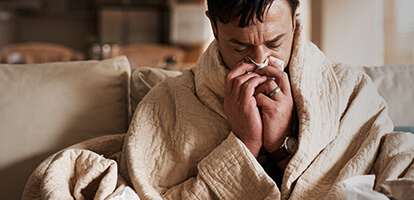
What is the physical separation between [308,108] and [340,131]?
0.40 feet

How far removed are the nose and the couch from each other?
51cm

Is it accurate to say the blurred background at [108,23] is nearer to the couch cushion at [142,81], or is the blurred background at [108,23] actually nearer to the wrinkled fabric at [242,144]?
the couch cushion at [142,81]

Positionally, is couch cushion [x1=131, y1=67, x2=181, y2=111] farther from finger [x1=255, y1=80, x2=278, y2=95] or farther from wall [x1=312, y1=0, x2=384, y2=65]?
wall [x1=312, y1=0, x2=384, y2=65]

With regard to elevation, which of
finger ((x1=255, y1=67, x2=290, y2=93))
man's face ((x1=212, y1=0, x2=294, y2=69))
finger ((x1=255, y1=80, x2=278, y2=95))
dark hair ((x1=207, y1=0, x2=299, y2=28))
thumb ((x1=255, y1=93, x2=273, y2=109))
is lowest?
thumb ((x1=255, y1=93, x2=273, y2=109))

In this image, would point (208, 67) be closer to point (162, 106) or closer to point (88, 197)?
point (162, 106)

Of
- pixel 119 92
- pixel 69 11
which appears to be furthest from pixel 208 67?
pixel 69 11

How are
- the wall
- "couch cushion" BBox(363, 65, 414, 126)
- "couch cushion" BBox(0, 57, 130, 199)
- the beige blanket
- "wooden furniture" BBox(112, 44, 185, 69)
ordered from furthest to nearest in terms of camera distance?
"wooden furniture" BBox(112, 44, 185, 69)
the wall
"couch cushion" BBox(363, 65, 414, 126)
"couch cushion" BBox(0, 57, 130, 199)
the beige blanket

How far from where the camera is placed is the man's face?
43.0 inches

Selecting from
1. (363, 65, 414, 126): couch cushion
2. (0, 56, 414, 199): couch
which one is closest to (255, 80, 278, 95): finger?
(0, 56, 414, 199): couch

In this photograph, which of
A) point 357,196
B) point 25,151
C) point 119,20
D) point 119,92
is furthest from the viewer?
point 119,20

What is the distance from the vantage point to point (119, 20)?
7219mm

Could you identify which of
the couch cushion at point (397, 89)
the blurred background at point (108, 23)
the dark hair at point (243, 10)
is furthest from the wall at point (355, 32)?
the blurred background at point (108, 23)

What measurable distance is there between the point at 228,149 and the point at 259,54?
0.28 m

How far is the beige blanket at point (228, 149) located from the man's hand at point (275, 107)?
0.04 m
